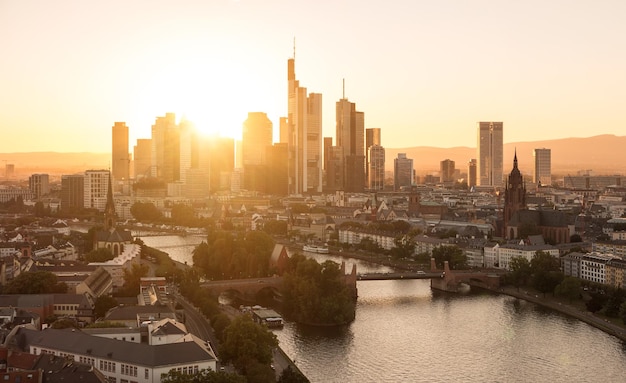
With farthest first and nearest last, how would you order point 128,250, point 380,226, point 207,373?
point 380,226
point 128,250
point 207,373

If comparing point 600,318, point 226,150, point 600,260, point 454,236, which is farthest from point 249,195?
point 600,318

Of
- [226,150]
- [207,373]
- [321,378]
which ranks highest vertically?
[226,150]

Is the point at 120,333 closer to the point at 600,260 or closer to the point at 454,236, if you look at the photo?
the point at 600,260

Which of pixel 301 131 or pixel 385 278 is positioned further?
pixel 301 131

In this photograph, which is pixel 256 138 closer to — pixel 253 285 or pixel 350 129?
pixel 350 129

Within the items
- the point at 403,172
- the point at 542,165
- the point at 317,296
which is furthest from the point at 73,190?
the point at 542,165

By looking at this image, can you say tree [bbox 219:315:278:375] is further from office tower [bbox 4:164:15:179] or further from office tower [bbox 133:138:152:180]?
office tower [bbox 133:138:152:180]
